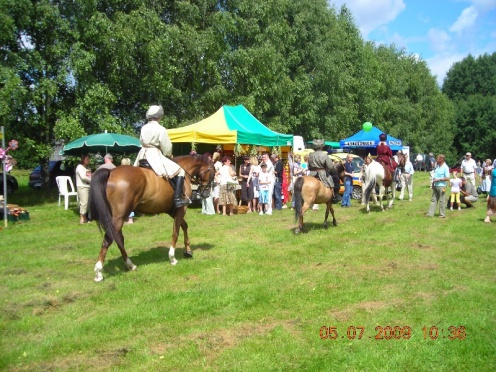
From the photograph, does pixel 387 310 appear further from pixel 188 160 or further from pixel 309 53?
pixel 309 53

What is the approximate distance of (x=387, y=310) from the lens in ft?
19.6

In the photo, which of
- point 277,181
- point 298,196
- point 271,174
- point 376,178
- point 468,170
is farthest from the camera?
point 468,170

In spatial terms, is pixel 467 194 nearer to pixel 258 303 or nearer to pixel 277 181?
pixel 277 181

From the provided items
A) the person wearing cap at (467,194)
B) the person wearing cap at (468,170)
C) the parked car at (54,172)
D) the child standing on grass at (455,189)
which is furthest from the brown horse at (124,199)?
the parked car at (54,172)

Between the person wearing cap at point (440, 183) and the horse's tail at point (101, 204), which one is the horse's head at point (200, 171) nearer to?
the horse's tail at point (101, 204)

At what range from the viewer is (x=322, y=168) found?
39.0 ft

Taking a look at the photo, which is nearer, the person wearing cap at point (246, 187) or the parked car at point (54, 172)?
the person wearing cap at point (246, 187)

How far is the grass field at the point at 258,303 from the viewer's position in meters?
4.81

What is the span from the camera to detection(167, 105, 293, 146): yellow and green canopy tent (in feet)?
53.6

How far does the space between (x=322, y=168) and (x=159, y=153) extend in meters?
4.85

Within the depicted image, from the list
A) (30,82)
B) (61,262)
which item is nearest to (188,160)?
(61,262)

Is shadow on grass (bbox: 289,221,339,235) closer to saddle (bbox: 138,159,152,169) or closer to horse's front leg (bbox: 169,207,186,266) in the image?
horse's front leg (bbox: 169,207,186,266)
